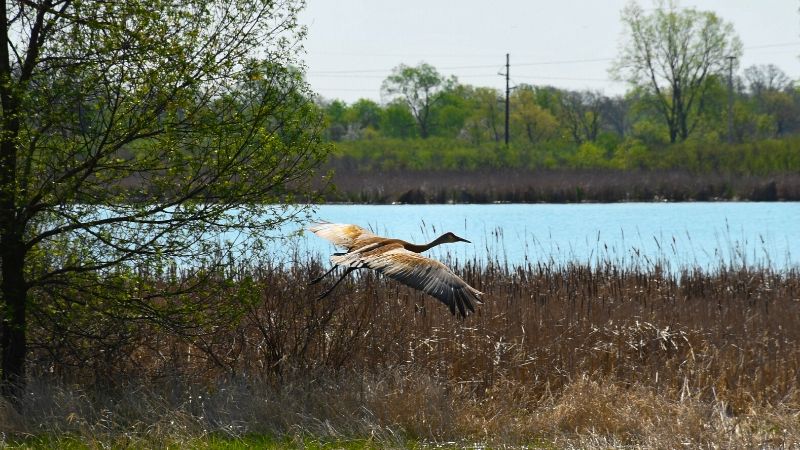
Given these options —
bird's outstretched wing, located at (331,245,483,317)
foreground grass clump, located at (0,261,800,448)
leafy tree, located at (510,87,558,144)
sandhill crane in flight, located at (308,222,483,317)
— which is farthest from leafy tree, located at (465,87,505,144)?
bird's outstretched wing, located at (331,245,483,317)

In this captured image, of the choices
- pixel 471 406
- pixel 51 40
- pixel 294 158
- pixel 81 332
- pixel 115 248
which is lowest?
pixel 471 406

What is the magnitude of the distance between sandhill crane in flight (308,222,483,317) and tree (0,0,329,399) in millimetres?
683

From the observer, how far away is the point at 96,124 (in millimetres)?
8930

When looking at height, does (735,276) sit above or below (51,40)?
below

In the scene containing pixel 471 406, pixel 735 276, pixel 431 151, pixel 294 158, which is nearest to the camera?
pixel 471 406

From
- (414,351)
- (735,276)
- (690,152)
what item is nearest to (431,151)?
(690,152)

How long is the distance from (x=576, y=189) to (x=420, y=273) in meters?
34.4

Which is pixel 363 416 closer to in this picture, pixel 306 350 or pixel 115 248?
pixel 306 350

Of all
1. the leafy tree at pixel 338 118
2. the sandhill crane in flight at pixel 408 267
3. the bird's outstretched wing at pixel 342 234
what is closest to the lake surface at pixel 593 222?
the bird's outstretched wing at pixel 342 234

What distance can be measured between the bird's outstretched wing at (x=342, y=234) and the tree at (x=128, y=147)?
0.68 m

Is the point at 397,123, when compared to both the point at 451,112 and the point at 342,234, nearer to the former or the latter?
the point at 451,112

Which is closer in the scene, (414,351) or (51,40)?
(51,40)

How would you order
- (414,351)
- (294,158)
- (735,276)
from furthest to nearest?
1. (735,276)
2. (414,351)
3. (294,158)

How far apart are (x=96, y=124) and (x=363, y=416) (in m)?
3.00
